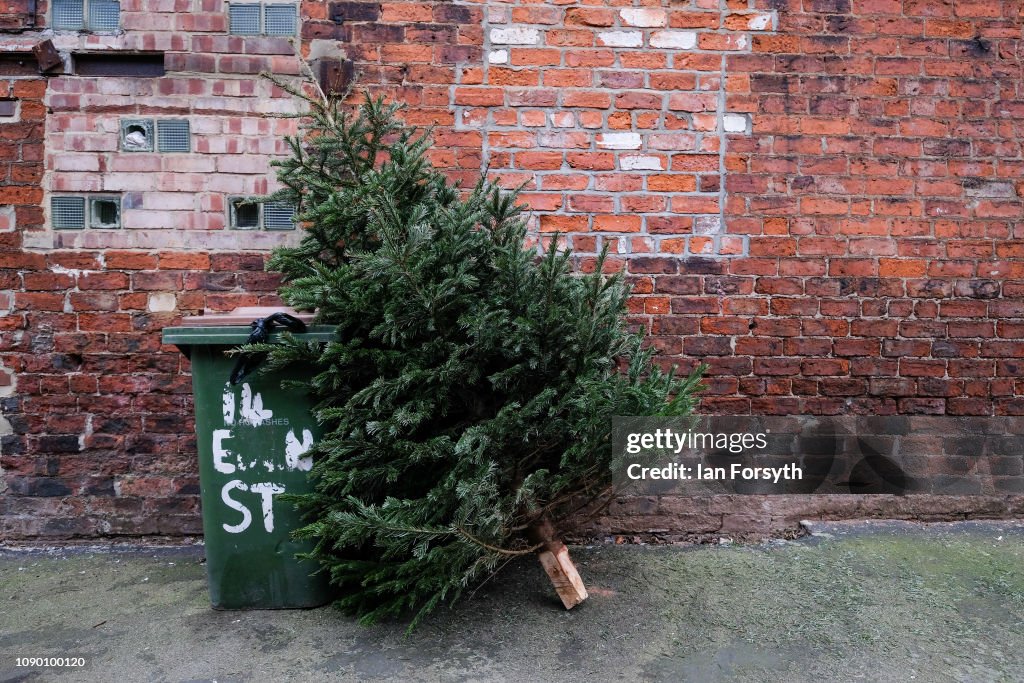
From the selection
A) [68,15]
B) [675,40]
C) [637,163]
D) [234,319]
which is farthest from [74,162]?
[675,40]

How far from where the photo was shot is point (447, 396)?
8.73 feet

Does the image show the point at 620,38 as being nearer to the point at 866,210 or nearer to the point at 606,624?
the point at 866,210

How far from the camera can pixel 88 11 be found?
3504mm

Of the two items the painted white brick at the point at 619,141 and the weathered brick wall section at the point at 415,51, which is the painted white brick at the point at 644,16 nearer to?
A: the painted white brick at the point at 619,141

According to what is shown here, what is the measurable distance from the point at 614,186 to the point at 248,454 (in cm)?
214

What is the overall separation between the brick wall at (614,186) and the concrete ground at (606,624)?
383mm

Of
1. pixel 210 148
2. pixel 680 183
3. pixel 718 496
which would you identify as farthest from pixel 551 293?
pixel 210 148

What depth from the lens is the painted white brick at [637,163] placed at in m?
3.60

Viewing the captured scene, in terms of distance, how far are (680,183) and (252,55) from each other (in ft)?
7.31

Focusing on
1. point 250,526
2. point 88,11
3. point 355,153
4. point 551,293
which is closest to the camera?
point 551,293

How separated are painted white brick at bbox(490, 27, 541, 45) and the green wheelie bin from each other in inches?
71.4

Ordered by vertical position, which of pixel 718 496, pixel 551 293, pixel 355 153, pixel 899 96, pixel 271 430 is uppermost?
pixel 899 96

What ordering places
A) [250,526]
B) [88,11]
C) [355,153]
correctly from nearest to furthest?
[250,526] → [355,153] → [88,11]

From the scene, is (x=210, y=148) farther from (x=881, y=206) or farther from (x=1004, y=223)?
(x=1004, y=223)
